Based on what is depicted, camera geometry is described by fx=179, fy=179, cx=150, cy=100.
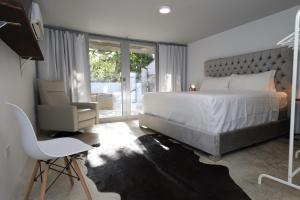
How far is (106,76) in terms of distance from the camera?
4477 mm

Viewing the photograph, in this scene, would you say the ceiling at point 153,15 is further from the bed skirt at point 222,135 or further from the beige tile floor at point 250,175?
the beige tile floor at point 250,175

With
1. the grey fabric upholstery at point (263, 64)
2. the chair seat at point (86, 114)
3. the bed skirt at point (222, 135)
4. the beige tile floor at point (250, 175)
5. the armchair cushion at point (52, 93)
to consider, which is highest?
the grey fabric upholstery at point (263, 64)

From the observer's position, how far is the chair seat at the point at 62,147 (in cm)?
125

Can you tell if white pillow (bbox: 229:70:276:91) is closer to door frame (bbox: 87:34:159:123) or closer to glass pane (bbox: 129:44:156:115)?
glass pane (bbox: 129:44:156:115)

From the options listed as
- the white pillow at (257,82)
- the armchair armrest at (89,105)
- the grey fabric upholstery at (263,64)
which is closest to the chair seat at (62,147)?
the armchair armrest at (89,105)

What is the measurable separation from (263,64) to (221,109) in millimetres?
1890

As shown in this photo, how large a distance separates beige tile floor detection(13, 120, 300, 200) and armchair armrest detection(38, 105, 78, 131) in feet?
1.34

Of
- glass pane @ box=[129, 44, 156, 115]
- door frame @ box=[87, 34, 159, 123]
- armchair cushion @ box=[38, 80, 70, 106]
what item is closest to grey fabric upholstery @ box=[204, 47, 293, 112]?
Answer: glass pane @ box=[129, 44, 156, 115]

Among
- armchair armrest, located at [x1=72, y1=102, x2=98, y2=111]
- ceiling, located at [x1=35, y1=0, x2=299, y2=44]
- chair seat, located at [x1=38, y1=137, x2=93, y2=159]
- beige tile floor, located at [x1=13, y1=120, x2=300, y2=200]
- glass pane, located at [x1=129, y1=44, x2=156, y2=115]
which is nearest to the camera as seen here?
chair seat, located at [x1=38, y1=137, x2=93, y2=159]

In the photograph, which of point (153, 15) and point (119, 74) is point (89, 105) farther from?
point (153, 15)

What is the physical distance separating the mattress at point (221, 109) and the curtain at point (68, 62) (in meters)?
2.00

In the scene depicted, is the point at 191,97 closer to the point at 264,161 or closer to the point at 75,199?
the point at 264,161

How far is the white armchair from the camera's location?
2.96 m

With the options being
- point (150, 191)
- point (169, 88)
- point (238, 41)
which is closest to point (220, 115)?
point (150, 191)
